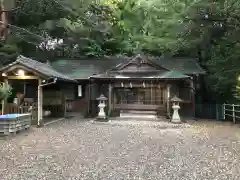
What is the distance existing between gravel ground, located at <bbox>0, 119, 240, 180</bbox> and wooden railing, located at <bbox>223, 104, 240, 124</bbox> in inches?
188

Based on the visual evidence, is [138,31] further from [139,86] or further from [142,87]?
[139,86]

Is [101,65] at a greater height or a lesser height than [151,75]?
greater

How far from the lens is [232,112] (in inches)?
612

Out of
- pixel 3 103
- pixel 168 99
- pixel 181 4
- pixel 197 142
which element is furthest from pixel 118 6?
pixel 197 142

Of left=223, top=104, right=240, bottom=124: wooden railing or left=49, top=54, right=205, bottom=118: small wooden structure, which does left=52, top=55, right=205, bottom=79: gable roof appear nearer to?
left=49, top=54, right=205, bottom=118: small wooden structure

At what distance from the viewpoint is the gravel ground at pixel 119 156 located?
5.29 m

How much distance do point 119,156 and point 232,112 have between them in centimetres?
1084

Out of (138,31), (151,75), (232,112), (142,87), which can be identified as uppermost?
(138,31)

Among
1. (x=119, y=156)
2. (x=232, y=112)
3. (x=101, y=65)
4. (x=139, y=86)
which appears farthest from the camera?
(x=101, y=65)

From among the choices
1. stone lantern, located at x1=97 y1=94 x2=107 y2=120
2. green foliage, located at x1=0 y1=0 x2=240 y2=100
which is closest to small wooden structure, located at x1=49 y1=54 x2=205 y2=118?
stone lantern, located at x1=97 y1=94 x2=107 y2=120

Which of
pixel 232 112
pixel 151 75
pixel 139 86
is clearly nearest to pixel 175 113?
pixel 151 75

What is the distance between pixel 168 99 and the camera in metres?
15.9

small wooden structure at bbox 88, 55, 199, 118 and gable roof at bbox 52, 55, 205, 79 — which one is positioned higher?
gable roof at bbox 52, 55, 205, 79

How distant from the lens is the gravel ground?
17.3 ft
